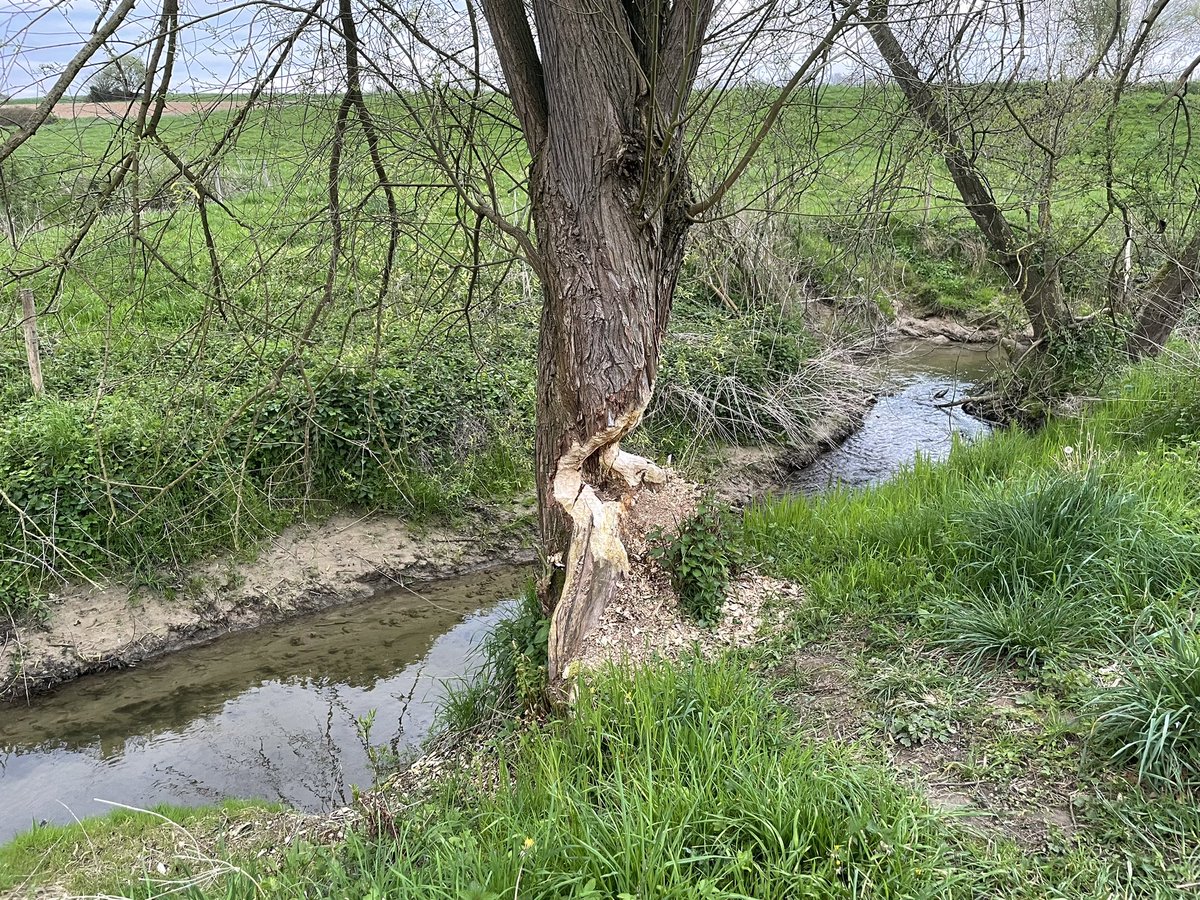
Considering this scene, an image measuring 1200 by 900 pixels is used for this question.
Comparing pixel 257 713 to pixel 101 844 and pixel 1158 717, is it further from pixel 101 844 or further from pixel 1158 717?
pixel 1158 717

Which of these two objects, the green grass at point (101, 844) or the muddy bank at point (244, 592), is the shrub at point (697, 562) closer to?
the green grass at point (101, 844)

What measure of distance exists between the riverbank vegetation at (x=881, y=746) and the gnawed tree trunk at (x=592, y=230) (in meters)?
0.63

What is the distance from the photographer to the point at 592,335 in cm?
404

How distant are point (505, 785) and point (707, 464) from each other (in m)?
5.41

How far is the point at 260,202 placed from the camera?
18.0ft

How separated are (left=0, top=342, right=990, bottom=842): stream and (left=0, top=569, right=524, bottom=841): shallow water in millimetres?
10

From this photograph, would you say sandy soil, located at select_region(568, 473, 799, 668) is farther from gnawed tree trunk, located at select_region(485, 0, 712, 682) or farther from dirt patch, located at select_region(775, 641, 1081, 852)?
dirt patch, located at select_region(775, 641, 1081, 852)

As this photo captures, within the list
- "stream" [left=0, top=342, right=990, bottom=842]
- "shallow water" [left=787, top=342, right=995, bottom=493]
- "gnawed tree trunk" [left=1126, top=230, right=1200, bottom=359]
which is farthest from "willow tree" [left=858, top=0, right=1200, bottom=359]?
"stream" [left=0, top=342, right=990, bottom=842]

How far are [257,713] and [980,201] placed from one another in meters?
8.28

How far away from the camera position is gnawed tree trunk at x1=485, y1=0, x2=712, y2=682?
383 centimetres

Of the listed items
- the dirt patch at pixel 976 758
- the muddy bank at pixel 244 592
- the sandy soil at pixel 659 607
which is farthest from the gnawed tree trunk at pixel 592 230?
the muddy bank at pixel 244 592

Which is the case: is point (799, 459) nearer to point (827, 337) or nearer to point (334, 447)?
point (827, 337)

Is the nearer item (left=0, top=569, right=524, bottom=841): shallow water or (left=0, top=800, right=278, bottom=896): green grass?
(left=0, top=800, right=278, bottom=896): green grass

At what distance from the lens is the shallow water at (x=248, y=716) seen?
5000 millimetres
